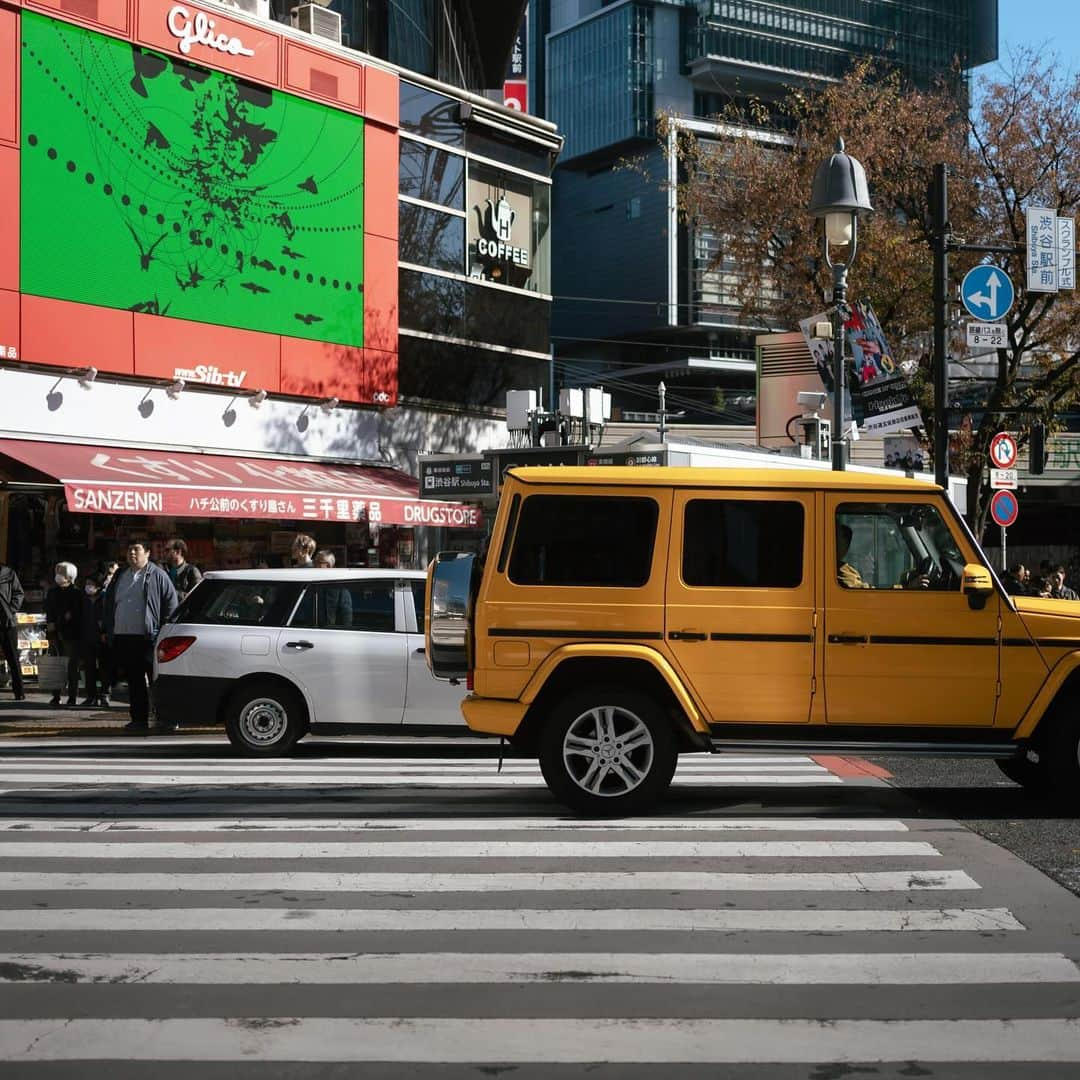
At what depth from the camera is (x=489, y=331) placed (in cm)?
3005

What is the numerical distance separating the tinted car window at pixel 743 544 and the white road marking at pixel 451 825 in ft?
4.63

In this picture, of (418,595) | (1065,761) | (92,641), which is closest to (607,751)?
(1065,761)

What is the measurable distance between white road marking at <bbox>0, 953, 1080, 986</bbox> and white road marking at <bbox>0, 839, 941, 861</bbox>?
1981mm

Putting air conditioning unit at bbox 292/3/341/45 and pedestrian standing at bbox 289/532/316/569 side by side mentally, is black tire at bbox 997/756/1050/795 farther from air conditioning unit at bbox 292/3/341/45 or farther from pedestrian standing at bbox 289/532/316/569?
air conditioning unit at bbox 292/3/341/45

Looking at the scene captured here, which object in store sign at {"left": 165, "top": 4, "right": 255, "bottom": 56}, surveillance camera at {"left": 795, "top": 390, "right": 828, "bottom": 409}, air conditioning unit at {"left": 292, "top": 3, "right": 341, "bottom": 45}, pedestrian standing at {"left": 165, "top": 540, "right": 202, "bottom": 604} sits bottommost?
pedestrian standing at {"left": 165, "top": 540, "right": 202, "bottom": 604}

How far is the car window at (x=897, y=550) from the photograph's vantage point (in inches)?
345

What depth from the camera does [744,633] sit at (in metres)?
8.68

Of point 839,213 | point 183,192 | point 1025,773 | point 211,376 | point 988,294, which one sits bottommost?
point 1025,773

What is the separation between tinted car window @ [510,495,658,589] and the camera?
28.8ft

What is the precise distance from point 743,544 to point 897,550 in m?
0.91

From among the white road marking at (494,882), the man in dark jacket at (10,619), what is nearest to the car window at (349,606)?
the white road marking at (494,882)

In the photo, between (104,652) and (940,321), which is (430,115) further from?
(104,652)

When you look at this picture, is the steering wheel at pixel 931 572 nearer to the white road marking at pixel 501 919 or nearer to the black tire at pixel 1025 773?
the black tire at pixel 1025 773

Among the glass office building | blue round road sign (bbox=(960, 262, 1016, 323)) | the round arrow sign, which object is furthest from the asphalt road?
the glass office building
